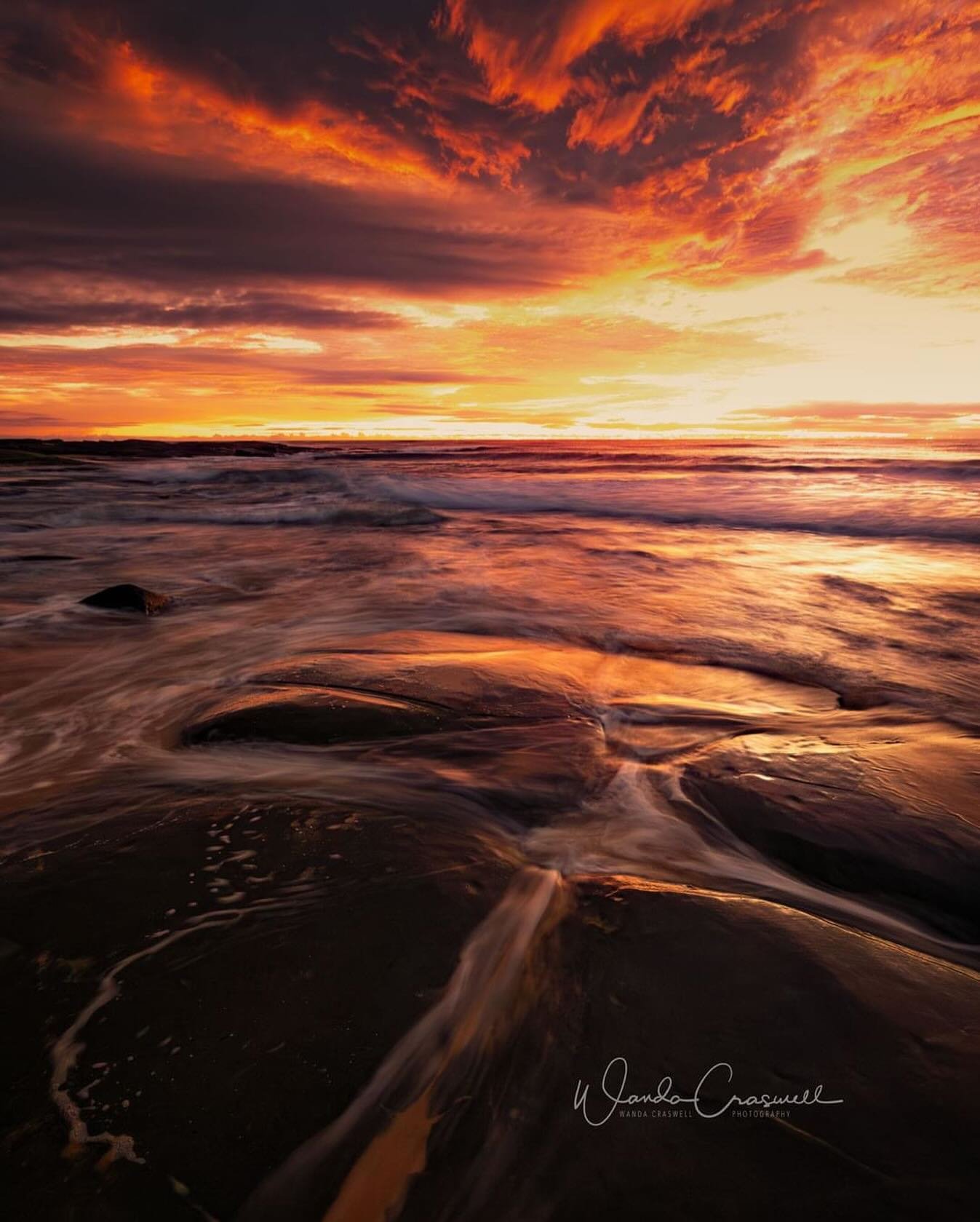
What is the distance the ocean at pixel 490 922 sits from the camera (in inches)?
49.9

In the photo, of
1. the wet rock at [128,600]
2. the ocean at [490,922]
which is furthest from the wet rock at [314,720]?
the wet rock at [128,600]

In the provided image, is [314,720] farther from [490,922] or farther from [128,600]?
[128,600]

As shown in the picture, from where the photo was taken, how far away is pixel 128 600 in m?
6.28

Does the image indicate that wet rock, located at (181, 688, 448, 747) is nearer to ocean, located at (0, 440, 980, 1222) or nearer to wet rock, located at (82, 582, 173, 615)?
ocean, located at (0, 440, 980, 1222)

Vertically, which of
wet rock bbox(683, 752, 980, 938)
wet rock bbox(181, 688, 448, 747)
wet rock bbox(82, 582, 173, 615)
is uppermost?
wet rock bbox(683, 752, 980, 938)

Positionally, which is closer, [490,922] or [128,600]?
[490,922]

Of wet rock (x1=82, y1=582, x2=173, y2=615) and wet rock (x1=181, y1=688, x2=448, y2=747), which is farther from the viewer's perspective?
wet rock (x1=82, y1=582, x2=173, y2=615)

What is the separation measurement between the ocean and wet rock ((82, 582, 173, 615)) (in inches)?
38.5

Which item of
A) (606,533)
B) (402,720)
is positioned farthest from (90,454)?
(402,720)

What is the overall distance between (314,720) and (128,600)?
3.97 metres

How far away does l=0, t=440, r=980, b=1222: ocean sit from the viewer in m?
1.27

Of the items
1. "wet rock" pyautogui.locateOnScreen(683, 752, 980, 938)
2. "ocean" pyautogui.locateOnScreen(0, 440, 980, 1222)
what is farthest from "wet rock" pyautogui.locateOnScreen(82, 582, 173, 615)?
"wet rock" pyautogui.locateOnScreen(683, 752, 980, 938)

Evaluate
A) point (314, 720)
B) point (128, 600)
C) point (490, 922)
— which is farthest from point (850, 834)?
point (128, 600)

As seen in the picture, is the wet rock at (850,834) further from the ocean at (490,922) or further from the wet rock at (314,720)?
the wet rock at (314,720)
